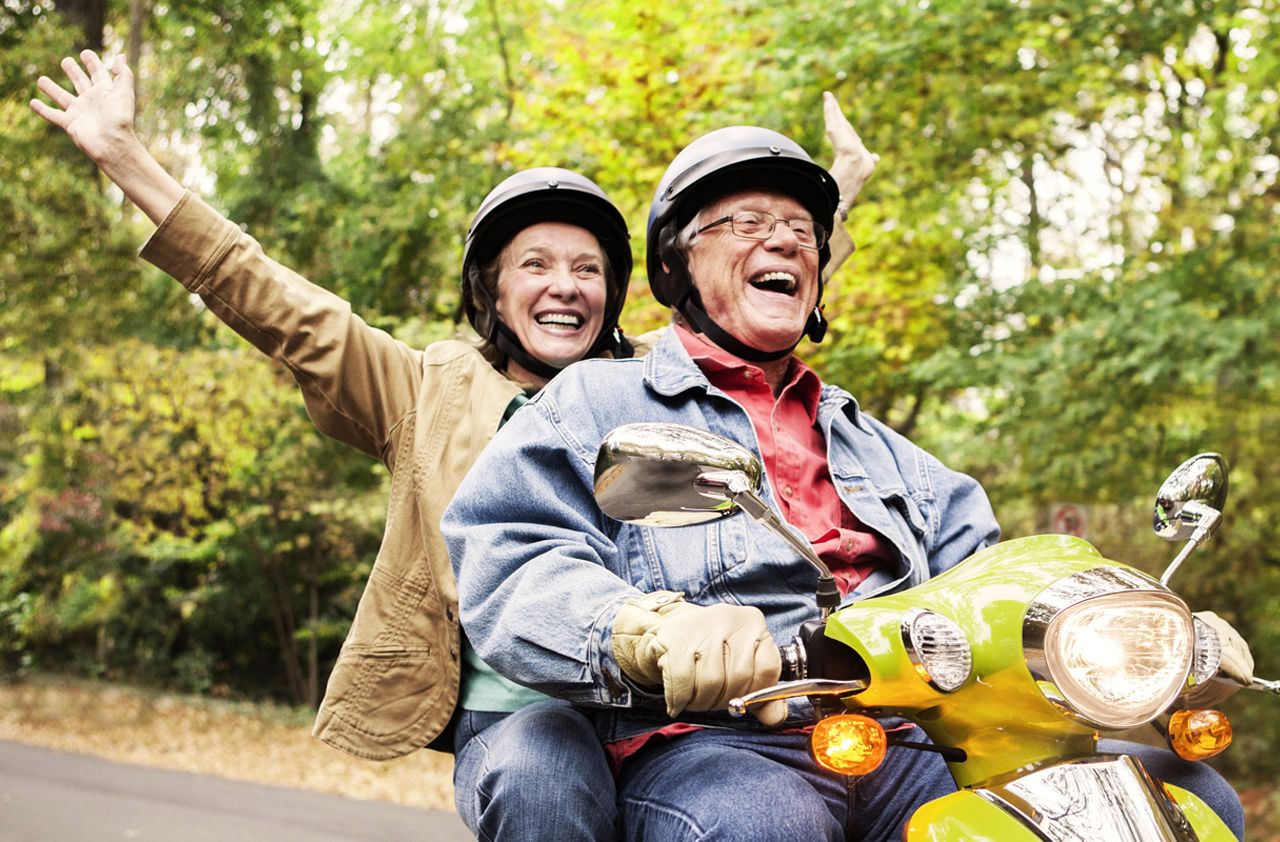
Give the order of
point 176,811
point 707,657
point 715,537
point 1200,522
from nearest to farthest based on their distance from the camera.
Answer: point 707,657 → point 1200,522 → point 715,537 → point 176,811

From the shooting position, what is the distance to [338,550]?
16000mm

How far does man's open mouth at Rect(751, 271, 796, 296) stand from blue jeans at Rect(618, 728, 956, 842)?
3.05 feet

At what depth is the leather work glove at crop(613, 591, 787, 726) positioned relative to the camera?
169 cm

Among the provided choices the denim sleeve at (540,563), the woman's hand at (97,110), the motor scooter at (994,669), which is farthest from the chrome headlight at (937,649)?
the woman's hand at (97,110)

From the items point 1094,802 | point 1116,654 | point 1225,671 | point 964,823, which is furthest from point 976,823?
point 1225,671

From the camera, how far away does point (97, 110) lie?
11.6 feet

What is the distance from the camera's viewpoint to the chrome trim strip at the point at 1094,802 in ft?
5.61

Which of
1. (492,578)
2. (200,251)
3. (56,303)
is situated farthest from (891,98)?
(56,303)

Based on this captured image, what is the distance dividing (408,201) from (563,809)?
1193 centimetres

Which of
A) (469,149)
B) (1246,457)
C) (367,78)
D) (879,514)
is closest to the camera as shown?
(879,514)

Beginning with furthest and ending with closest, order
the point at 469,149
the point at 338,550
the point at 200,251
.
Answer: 1. the point at 338,550
2. the point at 469,149
3. the point at 200,251

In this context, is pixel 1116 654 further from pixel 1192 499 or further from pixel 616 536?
pixel 616 536

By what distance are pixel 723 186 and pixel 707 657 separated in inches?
52.0

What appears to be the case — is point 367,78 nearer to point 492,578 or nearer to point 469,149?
point 469,149
